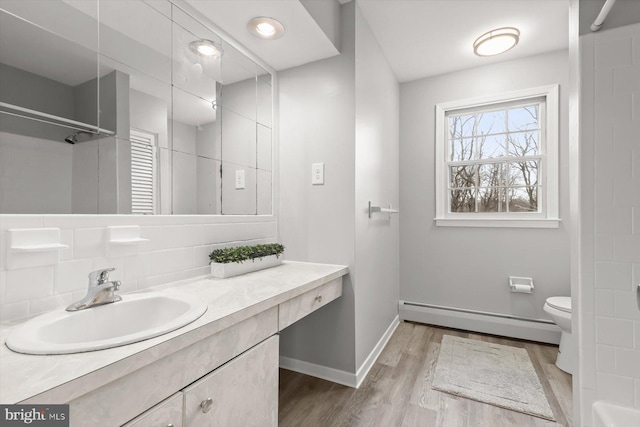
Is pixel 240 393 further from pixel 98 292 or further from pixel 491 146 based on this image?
pixel 491 146

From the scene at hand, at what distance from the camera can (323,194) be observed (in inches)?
82.1

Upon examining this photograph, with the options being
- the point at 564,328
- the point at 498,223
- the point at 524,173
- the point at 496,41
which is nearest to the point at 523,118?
the point at 524,173

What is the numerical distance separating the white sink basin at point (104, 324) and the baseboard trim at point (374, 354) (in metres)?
1.36

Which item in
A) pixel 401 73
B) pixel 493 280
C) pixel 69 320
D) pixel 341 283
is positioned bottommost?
pixel 493 280

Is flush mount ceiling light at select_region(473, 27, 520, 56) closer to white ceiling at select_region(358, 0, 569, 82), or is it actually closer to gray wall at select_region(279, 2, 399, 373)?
white ceiling at select_region(358, 0, 569, 82)

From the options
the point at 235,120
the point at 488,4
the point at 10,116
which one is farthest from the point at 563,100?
the point at 10,116

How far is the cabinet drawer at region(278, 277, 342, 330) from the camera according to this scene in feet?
4.57

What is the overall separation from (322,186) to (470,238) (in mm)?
1737

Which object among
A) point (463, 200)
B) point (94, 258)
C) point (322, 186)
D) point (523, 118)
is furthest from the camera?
point (463, 200)

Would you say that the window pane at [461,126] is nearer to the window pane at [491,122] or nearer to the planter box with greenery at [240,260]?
the window pane at [491,122]

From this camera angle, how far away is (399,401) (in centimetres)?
180

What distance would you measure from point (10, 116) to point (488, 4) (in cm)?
266

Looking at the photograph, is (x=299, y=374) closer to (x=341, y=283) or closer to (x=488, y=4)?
(x=341, y=283)

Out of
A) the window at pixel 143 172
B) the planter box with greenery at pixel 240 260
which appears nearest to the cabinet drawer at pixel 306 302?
the planter box with greenery at pixel 240 260
